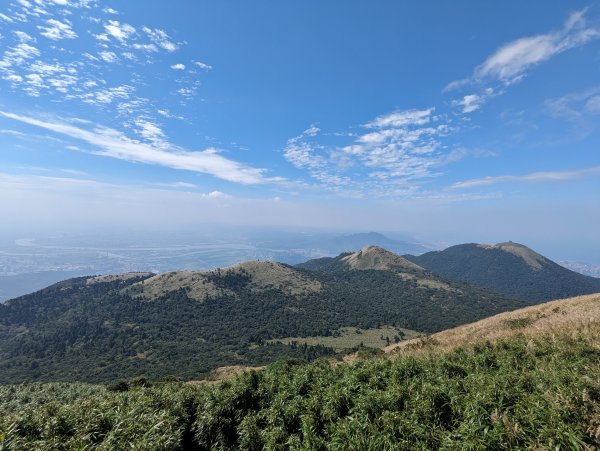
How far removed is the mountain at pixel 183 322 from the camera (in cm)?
10659

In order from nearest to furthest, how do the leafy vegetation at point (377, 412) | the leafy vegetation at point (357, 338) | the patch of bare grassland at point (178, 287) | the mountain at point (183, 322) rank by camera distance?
the leafy vegetation at point (377, 412)
the mountain at point (183, 322)
the leafy vegetation at point (357, 338)
the patch of bare grassland at point (178, 287)

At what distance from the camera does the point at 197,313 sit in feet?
528

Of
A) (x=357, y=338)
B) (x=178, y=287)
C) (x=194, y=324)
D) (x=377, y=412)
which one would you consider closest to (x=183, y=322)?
(x=194, y=324)

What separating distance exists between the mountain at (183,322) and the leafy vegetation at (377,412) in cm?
8133

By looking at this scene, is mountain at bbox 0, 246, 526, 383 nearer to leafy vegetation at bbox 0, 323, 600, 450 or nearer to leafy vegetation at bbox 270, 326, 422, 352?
leafy vegetation at bbox 270, 326, 422, 352

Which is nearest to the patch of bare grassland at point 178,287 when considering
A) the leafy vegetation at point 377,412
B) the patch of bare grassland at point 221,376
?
the patch of bare grassland at point 221,376

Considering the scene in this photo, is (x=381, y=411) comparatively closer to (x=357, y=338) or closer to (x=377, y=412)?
(x=377, y=412)

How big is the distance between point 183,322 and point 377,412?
158940mm

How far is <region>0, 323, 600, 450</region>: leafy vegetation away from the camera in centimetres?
792

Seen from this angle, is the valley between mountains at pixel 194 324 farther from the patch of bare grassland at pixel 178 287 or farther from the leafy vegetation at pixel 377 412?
the leafy vegetation at pixel 377 412

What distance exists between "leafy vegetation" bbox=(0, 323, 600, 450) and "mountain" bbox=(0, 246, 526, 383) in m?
81.3

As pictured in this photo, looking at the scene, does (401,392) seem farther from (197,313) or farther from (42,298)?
(42,298)

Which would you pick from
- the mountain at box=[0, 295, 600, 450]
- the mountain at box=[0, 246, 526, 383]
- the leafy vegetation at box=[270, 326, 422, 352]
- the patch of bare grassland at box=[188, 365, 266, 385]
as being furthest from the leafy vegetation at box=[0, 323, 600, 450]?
the leafy vegetation at box=[270, 326, 422, 352]

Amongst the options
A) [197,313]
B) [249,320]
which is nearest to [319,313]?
[249,320]
